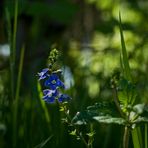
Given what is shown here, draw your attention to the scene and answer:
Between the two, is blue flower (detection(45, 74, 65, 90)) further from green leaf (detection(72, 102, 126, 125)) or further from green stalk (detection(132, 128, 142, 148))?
green stalk (detection(132, 128, 142, 148))

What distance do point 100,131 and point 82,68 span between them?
552 millimetres

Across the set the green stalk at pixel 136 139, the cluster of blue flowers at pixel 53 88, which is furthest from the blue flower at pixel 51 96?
the green stalk at pixel 136 139

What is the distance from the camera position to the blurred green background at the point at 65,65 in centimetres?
118

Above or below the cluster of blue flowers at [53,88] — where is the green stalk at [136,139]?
below

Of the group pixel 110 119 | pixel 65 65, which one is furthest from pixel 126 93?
pixel 65 65

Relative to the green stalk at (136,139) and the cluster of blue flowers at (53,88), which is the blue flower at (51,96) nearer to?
the cluster of blue flowers at (53,88)

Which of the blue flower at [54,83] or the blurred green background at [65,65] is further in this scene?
the blurred green background at [65,65]

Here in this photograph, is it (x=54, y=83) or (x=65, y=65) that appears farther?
(x=65, y=65)

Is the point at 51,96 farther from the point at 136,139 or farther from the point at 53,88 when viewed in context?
the point at 136,139

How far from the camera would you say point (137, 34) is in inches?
96.4

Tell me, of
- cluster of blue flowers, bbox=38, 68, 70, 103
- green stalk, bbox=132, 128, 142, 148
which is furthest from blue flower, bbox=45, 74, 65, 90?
green stalk, bbox=132, 128, 142, 148

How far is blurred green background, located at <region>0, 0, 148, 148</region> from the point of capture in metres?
1.18

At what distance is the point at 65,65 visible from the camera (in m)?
1.58

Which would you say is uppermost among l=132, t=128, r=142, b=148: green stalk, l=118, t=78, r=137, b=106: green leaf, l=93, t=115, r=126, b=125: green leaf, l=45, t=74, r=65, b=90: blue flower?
l=45, t=74, r=65, b=90: blue flower
